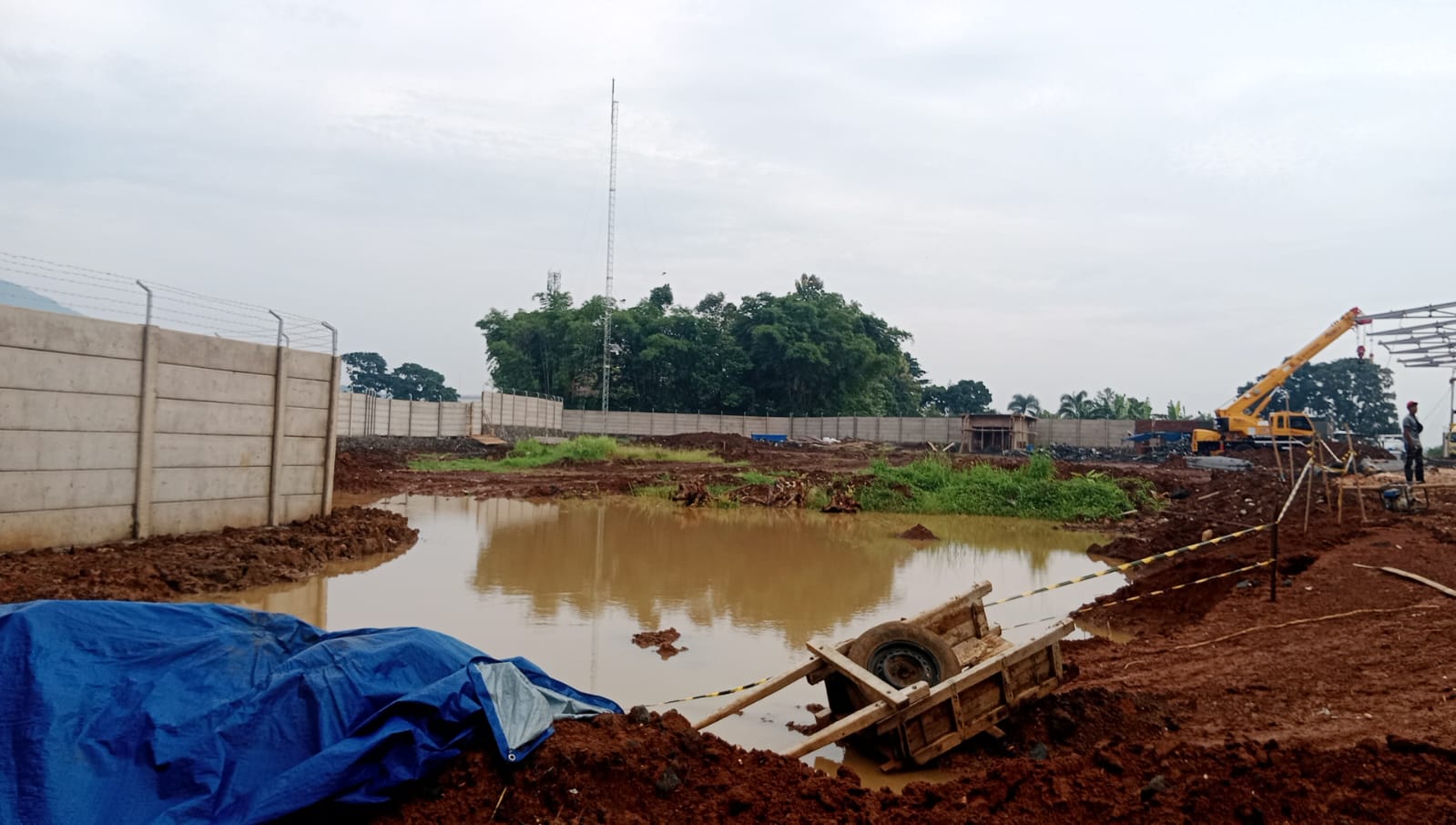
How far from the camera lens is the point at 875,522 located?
18625 millimetres

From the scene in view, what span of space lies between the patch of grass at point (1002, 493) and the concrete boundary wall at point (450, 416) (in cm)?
2295

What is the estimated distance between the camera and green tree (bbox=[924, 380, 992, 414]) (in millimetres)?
72062

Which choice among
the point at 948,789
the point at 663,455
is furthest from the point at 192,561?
the point at 663,455

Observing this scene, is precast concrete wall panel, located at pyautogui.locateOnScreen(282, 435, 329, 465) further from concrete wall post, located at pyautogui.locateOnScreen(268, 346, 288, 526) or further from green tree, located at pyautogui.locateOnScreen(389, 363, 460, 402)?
Result: green tree, located at pyautogui.locateOnScreen(389, 363, 460, 402)

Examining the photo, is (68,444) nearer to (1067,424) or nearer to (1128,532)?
(1128,532)

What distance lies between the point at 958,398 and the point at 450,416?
144 ft

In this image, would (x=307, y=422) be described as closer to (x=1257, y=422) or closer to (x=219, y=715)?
(x=219, y=715)

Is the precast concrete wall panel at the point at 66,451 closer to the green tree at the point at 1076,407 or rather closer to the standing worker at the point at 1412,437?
the standing worker at the point at 1412,437

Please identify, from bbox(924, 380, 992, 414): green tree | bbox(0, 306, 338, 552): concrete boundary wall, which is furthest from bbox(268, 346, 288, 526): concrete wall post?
bbox(924, 380, 992, 414): green tree

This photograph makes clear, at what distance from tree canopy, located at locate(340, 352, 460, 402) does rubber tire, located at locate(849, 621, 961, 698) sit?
8208 centimetres

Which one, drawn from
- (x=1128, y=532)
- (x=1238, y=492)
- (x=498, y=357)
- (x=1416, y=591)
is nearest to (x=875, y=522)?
(x=1128, y=532)

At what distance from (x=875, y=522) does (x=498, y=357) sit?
44.3m

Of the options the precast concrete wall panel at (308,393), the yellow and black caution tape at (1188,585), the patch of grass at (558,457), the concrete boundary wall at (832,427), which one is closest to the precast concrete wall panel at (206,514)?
the precast concrete wall panel at (308,393)

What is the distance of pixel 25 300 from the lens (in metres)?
9.78
